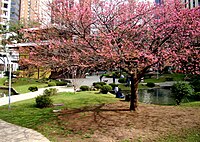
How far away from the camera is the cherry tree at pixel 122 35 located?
7.31 m

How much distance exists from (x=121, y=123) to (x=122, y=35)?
3079mm

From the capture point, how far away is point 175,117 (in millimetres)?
8031

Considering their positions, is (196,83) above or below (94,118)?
above

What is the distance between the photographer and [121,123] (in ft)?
24.4

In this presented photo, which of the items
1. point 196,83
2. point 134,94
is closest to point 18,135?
point 134,94

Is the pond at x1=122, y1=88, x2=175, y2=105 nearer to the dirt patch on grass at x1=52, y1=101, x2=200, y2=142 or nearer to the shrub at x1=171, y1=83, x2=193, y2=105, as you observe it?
the shrub at x1=171, y1=83, x2=193, y2=105

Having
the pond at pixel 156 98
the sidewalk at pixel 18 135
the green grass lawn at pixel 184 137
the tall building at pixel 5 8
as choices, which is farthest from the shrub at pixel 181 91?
the tall building at pixel 5 8

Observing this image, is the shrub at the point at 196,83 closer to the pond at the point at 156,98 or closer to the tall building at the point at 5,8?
the pond at the point at 156,98

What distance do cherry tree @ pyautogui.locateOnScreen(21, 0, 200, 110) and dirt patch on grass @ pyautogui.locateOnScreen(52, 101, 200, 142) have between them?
1.73m

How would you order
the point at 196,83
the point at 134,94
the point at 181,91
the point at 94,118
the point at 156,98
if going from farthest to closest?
the point at 196,83, the point at 156,98, the point at 181,91, the point at 134,94, the point at 94,118

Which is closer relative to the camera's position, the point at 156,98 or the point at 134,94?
the point at 134,94

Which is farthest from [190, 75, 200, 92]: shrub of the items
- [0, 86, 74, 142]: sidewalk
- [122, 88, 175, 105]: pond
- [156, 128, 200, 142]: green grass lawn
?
[0, 86, 74, 142]: sidewalk

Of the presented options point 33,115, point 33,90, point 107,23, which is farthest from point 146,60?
point 33,90

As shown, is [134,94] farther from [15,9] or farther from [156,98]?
[15,9]
